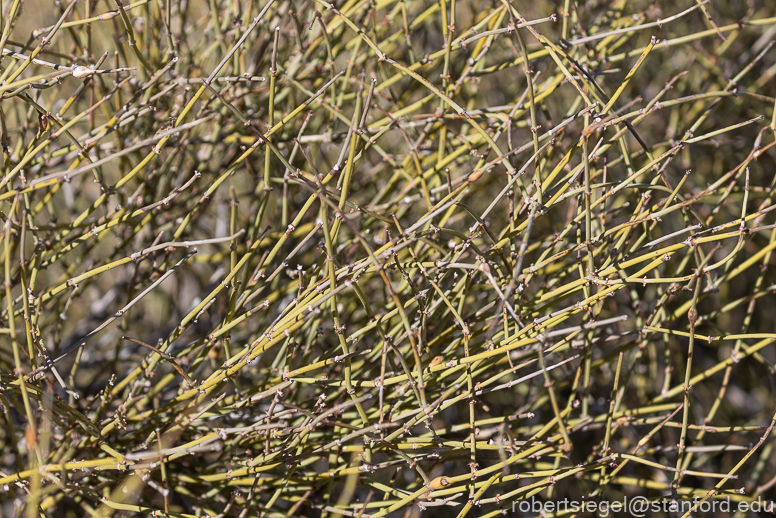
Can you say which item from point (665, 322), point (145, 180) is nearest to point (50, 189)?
point (145, 180)

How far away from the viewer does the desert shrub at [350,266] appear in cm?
57

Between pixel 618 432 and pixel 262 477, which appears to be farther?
pixel 618 432

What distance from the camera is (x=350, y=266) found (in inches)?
22.2

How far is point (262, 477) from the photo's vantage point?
2.10ft

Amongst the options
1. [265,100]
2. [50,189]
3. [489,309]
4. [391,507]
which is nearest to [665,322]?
[489,309]

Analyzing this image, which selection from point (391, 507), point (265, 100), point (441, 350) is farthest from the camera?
point (265, 100)

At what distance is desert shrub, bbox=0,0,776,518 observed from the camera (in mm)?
565

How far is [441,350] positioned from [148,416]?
1.24ft

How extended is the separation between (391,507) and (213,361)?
35 cm

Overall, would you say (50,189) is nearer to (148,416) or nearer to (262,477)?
(148,416)

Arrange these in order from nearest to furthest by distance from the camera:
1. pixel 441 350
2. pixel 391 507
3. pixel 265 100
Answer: pixel 391 507 → pixel 441 350 → pixel 265 100

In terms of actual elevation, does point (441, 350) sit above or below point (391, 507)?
above

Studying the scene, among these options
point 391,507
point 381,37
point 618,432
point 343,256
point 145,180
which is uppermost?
point 381,37

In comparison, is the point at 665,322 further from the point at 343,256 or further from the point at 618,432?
the point at 343,256
